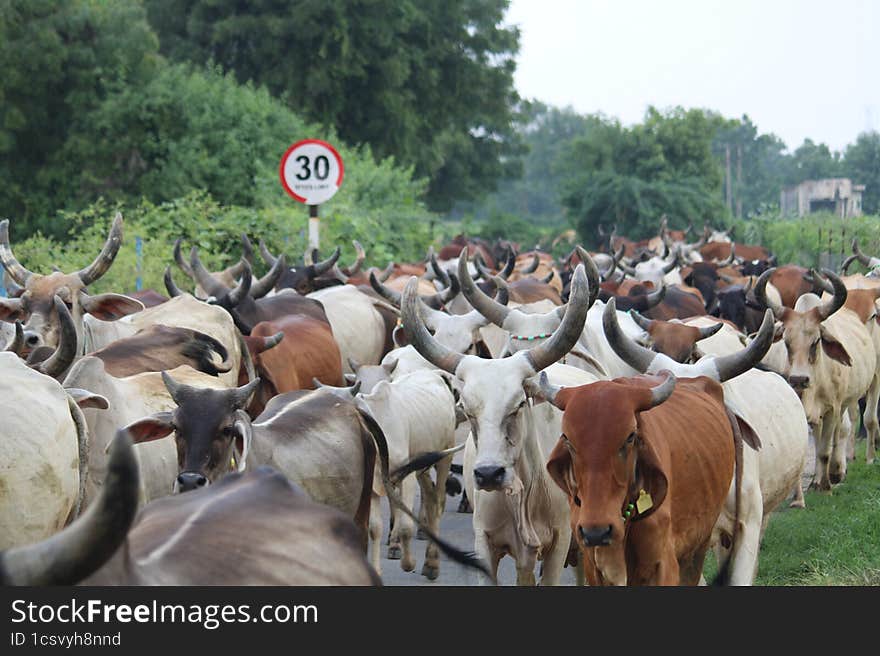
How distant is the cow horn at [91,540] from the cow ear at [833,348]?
9085 millimetres

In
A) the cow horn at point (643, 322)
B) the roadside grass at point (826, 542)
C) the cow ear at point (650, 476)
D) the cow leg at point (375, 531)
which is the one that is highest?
the cow horn at point (643, 322)

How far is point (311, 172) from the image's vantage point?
17203 millimetres

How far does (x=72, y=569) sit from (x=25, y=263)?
13.8 metres

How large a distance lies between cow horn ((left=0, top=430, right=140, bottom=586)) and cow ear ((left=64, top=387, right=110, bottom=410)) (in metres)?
3.56

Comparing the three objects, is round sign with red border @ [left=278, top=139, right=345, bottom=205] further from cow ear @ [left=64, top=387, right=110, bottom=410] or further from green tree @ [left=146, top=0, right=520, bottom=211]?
green tree @ [left=146, top=0, right=520, bottom=211]

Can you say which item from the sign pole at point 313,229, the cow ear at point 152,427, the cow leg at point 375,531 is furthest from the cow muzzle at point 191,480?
the sign pole at point 313,229

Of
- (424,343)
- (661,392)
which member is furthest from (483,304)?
(661,392)

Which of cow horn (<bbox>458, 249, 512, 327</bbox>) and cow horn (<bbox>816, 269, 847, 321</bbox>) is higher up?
cow horn (<bbox>458, 249, 512, 327</bbox>)

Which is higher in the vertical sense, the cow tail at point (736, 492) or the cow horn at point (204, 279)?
the cow horn at point (204, 279)

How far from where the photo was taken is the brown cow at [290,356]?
31.1ft

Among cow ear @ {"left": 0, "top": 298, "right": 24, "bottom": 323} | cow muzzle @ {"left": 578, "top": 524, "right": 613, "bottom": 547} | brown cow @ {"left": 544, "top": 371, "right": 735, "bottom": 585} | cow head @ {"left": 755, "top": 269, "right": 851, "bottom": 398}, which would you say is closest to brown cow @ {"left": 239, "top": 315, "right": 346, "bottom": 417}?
cow ear @ {"left": 0, "top": 298, "right": 24, "bottom": 323}

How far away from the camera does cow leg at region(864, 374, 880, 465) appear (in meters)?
13.3

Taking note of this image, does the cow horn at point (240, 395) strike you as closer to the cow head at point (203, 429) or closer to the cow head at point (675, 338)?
the cow head at point (203, 429)

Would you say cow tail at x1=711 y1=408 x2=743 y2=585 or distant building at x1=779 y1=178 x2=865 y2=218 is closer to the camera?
cow tail at x1=711 y1=408 x2=743 y2=585
